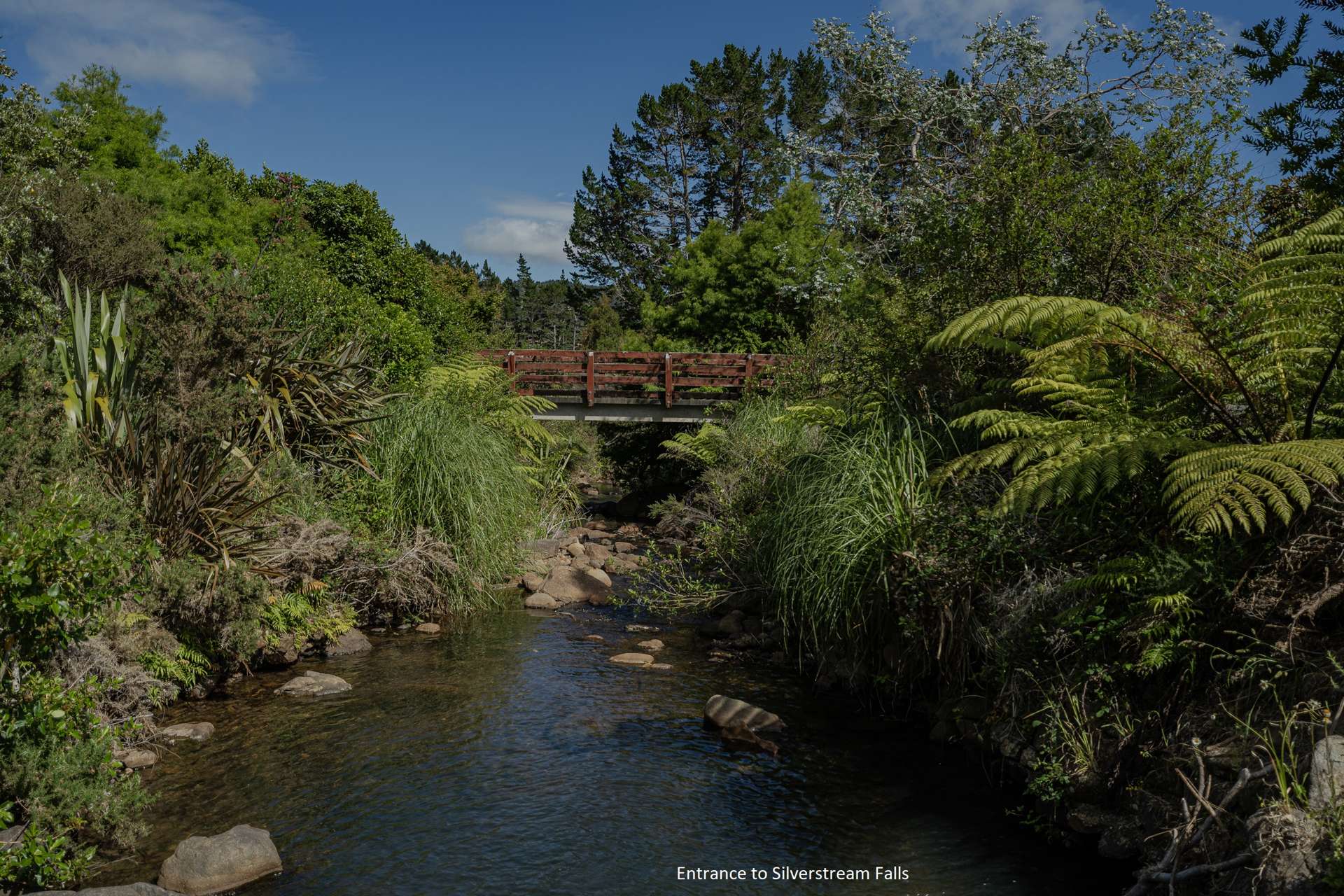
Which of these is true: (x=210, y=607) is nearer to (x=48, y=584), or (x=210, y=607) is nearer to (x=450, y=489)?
(x=450, y=489)

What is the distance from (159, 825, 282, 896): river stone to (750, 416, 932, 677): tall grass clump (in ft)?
14.0

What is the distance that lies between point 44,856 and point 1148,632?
Answer: 18.0 feet

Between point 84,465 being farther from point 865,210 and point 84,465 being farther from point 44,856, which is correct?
point 865,210

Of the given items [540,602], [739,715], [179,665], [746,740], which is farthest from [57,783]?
[540,602]

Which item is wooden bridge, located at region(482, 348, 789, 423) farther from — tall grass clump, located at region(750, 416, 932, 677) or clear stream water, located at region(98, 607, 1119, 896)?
clear stream water, located at region(98, 607, 1119, 896)

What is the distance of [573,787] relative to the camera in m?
6.39

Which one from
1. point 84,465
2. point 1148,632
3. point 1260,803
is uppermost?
point 84,465

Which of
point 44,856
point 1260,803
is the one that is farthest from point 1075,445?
point 44,856

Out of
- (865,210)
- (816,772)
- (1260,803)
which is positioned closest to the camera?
(1260,803)

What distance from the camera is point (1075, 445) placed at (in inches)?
228

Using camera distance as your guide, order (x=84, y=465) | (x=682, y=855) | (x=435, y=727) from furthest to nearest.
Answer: (x=435, y=727), (x=84, y=465), (x=682, y=855)

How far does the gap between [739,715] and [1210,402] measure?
3.93m

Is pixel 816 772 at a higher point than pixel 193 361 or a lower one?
lower

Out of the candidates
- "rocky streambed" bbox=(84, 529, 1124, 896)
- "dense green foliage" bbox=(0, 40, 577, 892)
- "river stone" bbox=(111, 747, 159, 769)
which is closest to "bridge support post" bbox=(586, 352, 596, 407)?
"dense green foliage" bbox=(0, 40, 577, 892)
